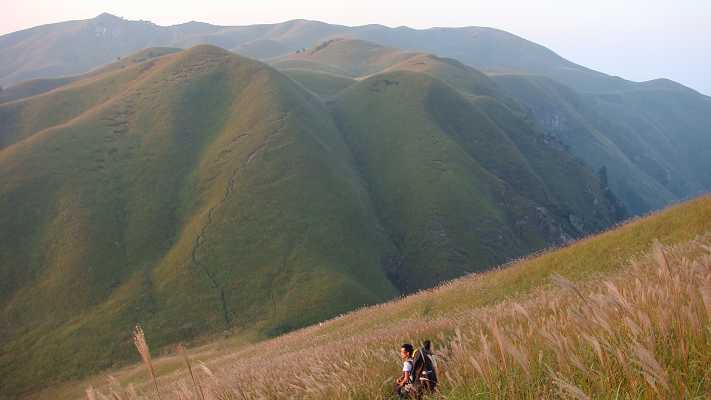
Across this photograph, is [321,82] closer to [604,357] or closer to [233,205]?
[233,205]

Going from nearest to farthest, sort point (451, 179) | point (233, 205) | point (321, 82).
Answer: point (233, 205)
point (451, 179)
point (321, 82)

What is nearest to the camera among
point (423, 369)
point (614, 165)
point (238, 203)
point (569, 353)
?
point (569, 353)

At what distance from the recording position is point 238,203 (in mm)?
73438

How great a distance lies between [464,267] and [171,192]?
49223 mm

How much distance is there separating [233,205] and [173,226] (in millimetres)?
9597

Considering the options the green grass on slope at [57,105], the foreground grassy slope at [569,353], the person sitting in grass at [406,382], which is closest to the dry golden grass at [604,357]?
the foreground grassy slope at [569,353]

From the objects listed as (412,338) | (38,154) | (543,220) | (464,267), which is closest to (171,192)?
(38,154)

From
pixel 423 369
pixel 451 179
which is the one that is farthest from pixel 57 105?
pixel 423 369

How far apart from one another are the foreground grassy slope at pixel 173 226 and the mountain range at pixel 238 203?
29cm

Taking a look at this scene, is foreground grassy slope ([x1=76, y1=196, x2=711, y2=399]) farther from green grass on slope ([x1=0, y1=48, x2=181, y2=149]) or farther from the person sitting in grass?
green grass on slope ([x1=0, y1=48, x2=181, y2=149])

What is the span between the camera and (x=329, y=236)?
230 ft

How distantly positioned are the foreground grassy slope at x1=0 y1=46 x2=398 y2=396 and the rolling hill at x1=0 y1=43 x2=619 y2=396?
0.89 feet

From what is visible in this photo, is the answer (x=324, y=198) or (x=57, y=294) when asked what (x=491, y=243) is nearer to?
(x=324, y=198)

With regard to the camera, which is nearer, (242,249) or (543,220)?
(242,249)
